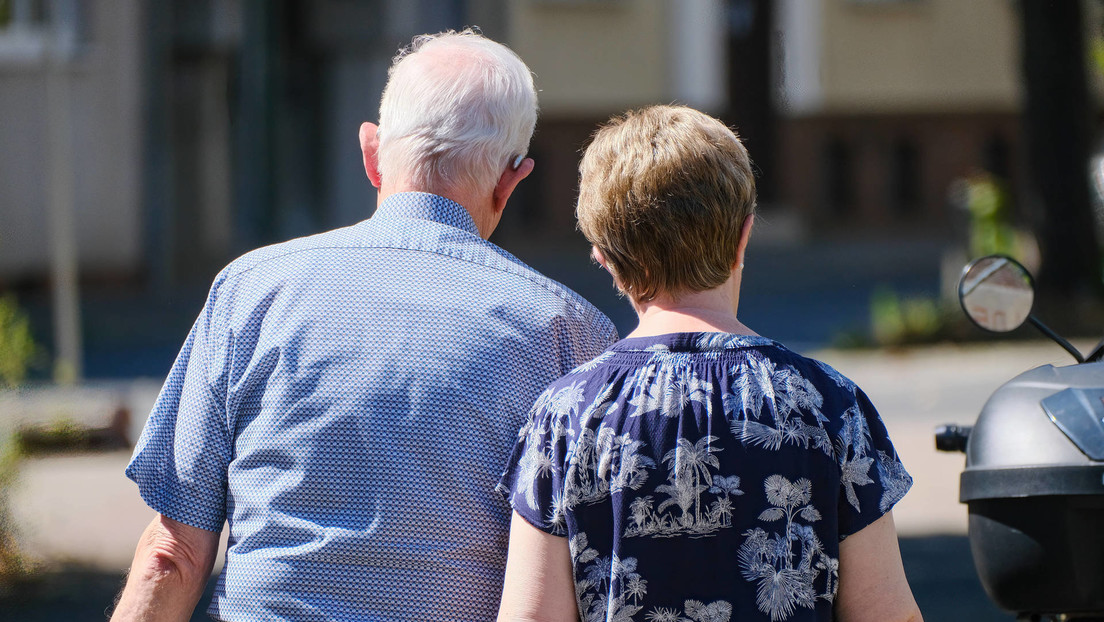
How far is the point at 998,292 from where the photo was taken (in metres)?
2.48

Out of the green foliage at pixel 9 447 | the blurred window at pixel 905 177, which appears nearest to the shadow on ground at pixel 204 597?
the green foliage at pixel 9 447

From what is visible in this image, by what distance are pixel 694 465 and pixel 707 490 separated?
4 centimetres

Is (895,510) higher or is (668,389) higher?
(668,389)

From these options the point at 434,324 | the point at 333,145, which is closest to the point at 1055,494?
the point at 434,324

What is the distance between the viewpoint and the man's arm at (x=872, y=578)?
1.79 metres

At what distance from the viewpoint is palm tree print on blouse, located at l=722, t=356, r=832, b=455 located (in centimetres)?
175

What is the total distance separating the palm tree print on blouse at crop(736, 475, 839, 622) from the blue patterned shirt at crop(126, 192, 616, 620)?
41 centimetres

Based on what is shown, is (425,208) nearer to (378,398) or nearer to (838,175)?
(378,398)

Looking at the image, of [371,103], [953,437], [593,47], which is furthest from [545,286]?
[593,47]

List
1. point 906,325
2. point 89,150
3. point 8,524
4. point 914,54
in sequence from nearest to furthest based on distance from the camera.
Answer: point 8,524 < point 906,325 < point 89,150 < point 914,54

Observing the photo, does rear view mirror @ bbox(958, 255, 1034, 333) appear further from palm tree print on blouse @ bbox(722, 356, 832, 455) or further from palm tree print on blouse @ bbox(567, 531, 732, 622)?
palm tree print on blouse @ bbox(567, 531, 732, 622)

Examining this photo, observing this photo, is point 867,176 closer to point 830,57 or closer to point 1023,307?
point 830,57

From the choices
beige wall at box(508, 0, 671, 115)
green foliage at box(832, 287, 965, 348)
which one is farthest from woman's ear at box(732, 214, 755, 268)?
beige wall at box(508, 0, 671, 115)

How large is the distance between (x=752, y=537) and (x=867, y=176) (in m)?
17.3
